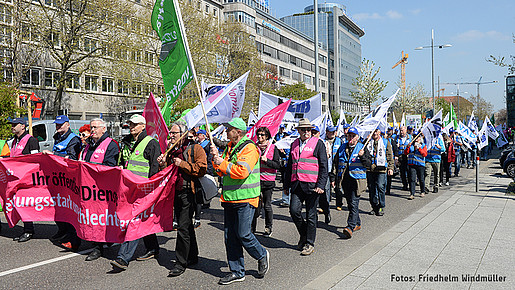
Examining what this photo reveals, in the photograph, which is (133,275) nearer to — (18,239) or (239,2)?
(18,239)

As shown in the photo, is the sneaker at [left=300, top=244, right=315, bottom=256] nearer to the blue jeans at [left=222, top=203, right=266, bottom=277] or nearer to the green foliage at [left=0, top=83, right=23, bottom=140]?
the blue jeans at [left=222, top=203, right=266, bottom=277]

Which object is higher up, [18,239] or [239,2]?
[239,2]

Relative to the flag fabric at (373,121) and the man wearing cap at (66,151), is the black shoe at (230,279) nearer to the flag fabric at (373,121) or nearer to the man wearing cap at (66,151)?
the man wearing cap at (66,151)

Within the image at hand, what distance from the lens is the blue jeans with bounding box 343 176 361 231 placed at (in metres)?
7.82

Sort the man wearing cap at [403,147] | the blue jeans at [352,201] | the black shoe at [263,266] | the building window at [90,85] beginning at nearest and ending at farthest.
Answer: the black shoe at [263,266], the blue jeans at [352,201], the man wearing cap at [403,147], the building window at [90,85]

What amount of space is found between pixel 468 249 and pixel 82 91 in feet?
118

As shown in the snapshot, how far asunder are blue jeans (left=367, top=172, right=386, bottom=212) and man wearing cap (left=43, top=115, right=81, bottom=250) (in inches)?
241

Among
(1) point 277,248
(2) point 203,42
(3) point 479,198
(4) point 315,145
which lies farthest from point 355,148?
(2) point 203,42

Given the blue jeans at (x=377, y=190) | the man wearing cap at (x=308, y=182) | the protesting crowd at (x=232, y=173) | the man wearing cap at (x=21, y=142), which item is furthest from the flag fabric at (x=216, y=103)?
the blue jeans at (x=377, y=190)

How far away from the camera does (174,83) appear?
241 inches

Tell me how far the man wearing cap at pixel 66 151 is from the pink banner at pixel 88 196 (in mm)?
317

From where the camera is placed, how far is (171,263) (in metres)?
6.27

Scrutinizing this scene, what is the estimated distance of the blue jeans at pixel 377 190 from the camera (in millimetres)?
9836

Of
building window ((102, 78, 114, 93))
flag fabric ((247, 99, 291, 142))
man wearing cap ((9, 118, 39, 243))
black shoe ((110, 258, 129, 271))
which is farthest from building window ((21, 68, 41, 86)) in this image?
black shoe ((110, 258, 129, 271))
